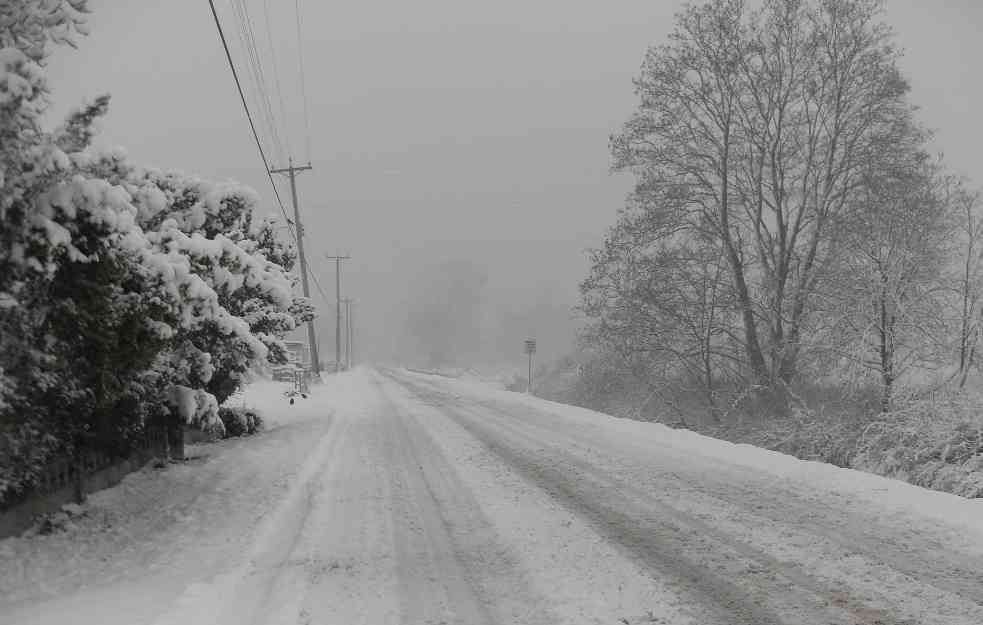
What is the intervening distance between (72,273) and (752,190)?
53.3ft

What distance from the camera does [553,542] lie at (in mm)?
4918

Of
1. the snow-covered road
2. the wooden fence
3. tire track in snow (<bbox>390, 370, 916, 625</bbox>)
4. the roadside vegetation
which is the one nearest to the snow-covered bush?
the snow-covered road

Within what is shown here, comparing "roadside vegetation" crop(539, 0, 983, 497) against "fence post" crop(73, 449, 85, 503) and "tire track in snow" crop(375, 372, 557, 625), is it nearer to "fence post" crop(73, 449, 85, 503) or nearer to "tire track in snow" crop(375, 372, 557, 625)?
"tire track in snow" crop(375, 372, 557, 625)

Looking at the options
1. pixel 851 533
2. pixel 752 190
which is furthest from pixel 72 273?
pixel 752 190

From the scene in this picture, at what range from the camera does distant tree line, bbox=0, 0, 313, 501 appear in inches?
162

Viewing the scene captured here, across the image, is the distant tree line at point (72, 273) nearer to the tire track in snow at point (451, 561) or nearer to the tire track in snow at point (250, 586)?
the tire track in snow at point (250, 586)

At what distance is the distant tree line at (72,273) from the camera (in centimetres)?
411

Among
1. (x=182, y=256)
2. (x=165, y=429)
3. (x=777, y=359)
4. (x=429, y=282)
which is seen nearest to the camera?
(x=182, y=256)

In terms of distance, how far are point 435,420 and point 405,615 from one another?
35.0ft

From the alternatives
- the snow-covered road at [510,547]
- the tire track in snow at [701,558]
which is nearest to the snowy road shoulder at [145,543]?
the snow-covered road at [510,547]

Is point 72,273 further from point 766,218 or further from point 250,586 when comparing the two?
point 766,218

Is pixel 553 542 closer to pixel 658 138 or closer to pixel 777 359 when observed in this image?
pixel 777 359

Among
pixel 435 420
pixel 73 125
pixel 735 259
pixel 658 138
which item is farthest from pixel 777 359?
pixel 73 125

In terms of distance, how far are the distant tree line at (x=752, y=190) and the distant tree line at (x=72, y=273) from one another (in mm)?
12550
